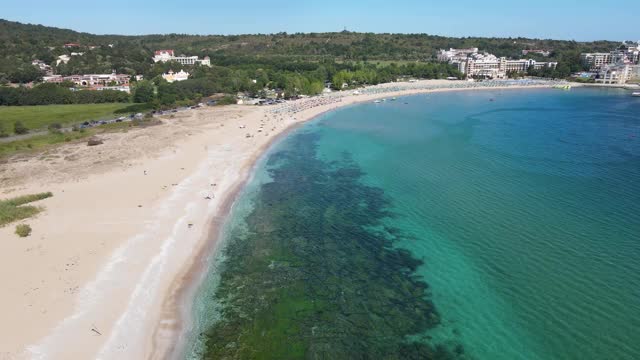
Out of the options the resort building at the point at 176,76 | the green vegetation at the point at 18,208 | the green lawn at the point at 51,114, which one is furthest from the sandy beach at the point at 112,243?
the resort building at the point at 176,76

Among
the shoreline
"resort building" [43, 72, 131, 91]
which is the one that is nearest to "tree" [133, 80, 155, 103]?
"resort building" [43, 72, 131, 91]

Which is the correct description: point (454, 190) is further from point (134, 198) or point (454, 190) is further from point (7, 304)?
point (7, 304)

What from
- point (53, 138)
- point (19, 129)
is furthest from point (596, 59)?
point (19, 129)

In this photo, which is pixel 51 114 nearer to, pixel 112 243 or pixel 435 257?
pixel 112 243

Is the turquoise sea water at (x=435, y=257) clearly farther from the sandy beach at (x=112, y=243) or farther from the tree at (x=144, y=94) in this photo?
the tree at (x=144, y=94)

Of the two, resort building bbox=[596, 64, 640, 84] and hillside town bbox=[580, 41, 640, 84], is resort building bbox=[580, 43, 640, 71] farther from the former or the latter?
resort building bbox=[596, 64, 640, 84]

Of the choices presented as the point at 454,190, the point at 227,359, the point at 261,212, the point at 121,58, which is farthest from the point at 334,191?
the point at 121,58
